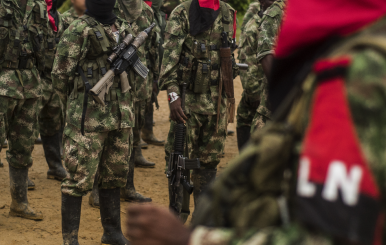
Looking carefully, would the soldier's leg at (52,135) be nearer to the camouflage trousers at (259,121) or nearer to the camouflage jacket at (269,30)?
the camouflage trousers at (259,121)

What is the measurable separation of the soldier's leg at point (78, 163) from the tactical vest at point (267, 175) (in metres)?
2.72

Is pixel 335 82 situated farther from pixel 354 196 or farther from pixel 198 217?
pixel 198 217

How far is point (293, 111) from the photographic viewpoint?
3.74 feet

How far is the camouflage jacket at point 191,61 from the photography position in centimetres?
452

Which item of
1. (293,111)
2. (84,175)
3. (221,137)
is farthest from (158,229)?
(221,137)

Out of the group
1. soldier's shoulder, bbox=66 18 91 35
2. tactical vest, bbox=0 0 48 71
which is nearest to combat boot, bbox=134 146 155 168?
tactical vest, bbox=0 0 48 71

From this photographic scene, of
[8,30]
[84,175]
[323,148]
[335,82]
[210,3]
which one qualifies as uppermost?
[210,3]

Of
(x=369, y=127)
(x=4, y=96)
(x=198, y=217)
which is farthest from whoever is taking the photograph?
(x=4, y=96)

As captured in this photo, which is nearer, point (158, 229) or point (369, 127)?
point (369, 127)

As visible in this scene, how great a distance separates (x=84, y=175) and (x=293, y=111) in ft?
9.67

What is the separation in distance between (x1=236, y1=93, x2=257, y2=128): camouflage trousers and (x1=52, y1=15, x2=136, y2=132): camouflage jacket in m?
2.67

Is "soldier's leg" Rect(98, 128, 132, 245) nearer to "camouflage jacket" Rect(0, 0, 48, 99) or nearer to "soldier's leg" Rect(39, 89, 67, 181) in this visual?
"camouflage jacket" Rect(0, 0, 48, 99)

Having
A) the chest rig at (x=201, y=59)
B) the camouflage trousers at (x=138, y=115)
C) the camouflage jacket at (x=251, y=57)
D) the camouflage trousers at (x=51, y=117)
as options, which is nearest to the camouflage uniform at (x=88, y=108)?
the chest rig at (x=201, y=59)

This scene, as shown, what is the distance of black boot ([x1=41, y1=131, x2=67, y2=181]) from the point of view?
6.12 meters
